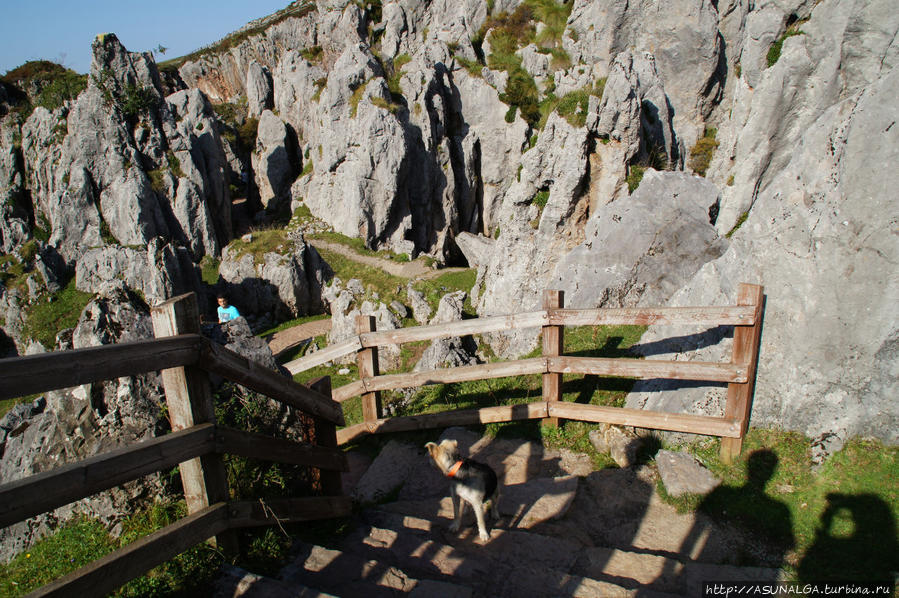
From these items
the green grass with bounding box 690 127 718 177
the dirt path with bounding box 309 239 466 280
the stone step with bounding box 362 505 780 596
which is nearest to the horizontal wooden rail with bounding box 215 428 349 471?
the stone step with bounding box 362 505 780 596

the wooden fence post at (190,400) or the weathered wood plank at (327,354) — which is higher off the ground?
the wooden fence post at (190,400)

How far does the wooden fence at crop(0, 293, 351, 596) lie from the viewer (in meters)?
2.05

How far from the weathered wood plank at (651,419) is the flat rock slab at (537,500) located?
99cm

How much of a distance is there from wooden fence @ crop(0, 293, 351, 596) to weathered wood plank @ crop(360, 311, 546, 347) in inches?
101

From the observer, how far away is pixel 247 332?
5.82 meters

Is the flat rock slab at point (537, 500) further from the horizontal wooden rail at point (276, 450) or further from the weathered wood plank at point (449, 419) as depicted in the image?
the horizontal wooden rail at point (276, 450)

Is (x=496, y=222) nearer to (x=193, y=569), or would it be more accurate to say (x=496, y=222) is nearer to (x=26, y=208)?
(x=26, y=208)

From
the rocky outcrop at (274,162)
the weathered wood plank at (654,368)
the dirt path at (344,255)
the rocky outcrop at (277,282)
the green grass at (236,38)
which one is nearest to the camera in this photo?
the weathered wood plank at (654,368)

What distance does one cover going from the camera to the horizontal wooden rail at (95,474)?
192 cm

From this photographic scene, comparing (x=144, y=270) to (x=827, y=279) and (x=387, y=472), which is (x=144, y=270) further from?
(x=827, y=279)

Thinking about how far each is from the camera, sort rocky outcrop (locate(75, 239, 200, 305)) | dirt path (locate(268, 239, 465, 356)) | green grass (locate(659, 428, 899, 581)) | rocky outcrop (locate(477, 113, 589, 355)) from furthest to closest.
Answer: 1. rocky outcrop (locate(75, 239, 200, 305))
2. dirt path (locate(268, 239, 465, 356))
3. rocky outcrop (locate(477, 113, 589, 355))
4. green grass (locate(659, 428, 899, 581))

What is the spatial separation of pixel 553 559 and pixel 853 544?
2.45 metres

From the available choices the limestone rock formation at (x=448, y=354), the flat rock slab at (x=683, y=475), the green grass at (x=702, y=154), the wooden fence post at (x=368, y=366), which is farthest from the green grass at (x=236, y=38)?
the flat rock slab at (x=683, y=475)

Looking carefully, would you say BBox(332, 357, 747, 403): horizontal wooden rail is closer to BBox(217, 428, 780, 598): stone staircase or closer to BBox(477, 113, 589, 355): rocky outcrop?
BBox(217, 428, 780, 598): stone staircase
